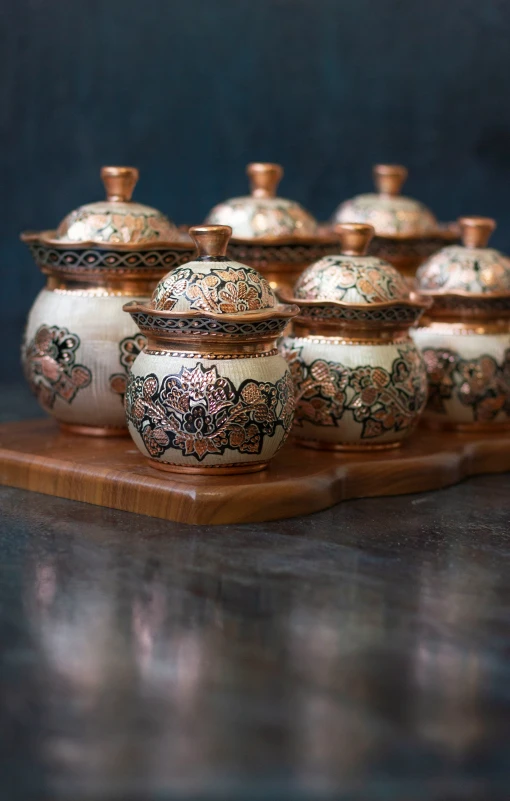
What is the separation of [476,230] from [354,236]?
288 millimetres

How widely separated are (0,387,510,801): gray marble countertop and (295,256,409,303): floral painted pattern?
30 centimetres

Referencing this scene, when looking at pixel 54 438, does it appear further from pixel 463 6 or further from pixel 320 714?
pixel 463 6

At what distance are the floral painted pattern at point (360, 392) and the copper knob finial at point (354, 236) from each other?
16 cm

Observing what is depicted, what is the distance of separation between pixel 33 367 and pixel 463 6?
7.32 feet

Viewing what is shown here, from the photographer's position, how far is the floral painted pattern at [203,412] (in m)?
1.77

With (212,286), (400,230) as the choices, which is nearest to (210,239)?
(212,286)

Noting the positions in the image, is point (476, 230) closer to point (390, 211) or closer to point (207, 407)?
point (390, 211)

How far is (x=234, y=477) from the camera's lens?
5.99ft

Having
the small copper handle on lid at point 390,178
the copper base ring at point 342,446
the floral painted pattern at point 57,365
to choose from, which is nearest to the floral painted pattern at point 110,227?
the floral painted pattern at point 57,365

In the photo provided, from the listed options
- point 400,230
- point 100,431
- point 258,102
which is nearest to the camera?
point 100,431

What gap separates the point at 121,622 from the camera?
4.74ft

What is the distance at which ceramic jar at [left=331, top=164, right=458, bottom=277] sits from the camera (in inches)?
101

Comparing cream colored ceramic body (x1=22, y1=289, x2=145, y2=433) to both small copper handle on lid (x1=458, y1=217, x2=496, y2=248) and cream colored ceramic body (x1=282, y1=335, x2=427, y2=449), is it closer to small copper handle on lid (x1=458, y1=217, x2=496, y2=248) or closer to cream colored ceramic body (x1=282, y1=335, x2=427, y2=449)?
cream colored ceramic body (x1=282, y1=335, x2=427, y2=449)

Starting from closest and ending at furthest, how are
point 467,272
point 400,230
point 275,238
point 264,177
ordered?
1. point 467,272
2. point 275,238
3. point 264,177
4. point 400,230
